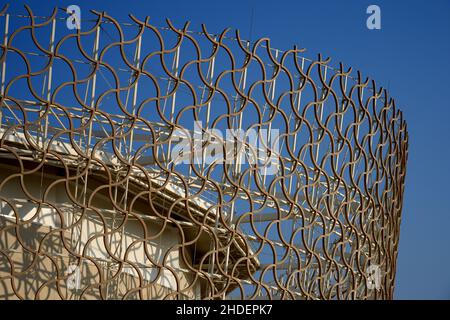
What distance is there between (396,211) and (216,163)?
19.9 ft

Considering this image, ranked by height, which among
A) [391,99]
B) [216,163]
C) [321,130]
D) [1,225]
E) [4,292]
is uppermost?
[391,99]

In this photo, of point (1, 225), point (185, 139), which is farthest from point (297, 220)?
point (1, 225)

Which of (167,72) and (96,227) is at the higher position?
(167,72)

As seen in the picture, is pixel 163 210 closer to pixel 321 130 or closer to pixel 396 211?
pixel 321 130

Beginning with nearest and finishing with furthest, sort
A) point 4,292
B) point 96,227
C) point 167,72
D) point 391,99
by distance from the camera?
point 4,292
point 167,72
point 96,227
point 391,99

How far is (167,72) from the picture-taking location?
57.1 feet

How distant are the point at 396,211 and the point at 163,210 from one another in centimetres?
564

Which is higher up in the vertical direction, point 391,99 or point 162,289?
point 391,99
